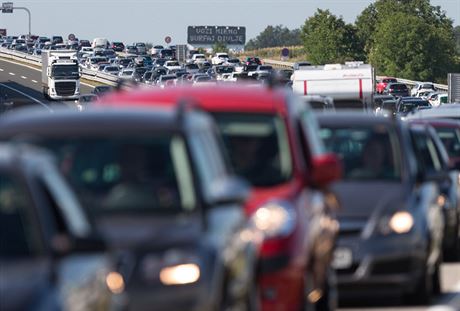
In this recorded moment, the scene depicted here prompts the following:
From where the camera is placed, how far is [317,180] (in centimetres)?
1152

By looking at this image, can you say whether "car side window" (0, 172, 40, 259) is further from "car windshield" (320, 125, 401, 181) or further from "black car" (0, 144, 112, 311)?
"car windshield" (320, 125, 401, 181)

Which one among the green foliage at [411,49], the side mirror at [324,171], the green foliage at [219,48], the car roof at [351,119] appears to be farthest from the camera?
the green foliage at [219,48]

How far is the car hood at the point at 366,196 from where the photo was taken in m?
13.3

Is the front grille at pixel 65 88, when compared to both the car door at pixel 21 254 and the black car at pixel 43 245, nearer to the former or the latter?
the black car at pixel 43 245

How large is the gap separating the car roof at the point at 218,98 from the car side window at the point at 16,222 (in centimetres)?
481

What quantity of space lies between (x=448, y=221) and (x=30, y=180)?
1090 cm

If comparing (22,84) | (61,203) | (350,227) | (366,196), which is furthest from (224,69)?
(61,203)

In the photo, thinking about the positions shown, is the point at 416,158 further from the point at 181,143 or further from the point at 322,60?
the point at 322,60

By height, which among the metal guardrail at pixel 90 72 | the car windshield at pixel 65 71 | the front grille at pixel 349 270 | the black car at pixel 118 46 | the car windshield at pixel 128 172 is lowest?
the black car at pixel 118 46

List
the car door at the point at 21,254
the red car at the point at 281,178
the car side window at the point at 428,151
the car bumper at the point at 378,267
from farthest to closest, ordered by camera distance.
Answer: the car side window at the point at 428,151
the car bumper at the point at 378,267
the red car at the point at 281,178
the car door at the point at 21,254

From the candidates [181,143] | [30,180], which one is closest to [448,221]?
[181,143]

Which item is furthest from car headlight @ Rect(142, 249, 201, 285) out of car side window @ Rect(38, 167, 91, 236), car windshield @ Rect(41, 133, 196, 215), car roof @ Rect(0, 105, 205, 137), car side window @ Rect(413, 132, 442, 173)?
car side window @ Rect(413, 132, 442, 173)

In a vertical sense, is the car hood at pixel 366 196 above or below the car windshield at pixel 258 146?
below

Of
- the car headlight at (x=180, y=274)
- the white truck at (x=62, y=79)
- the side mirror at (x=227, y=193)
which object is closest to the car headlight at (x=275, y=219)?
the side mirror at (x=227, y=193)
